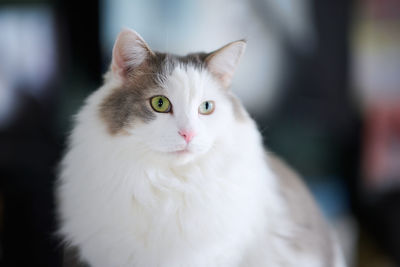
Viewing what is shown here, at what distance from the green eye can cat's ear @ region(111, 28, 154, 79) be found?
12 cm

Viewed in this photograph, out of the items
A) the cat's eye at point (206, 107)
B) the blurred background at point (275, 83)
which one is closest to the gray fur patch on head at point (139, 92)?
the cat's eye at point (206, 107)

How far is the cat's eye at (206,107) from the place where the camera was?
1.00 m

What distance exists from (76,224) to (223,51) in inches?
23.9

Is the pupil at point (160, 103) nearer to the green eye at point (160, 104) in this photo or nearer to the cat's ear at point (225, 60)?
the green eye at point (160, 104)

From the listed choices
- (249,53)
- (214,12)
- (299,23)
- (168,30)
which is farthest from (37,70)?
(299,23)

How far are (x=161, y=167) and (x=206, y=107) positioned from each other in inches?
7.5

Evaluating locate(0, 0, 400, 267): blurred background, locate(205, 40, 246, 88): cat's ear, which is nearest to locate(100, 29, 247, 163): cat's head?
locate(205, 40, 246, 88): cat's ear

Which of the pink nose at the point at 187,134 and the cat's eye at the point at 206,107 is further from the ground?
the cat's eye at the point at 206,107

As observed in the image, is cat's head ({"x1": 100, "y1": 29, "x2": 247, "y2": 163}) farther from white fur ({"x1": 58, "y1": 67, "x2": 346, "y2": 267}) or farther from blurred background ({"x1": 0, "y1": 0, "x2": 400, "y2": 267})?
blurred background ({"x1": 0, "y1": 0, "x2": 400, "y2": 267})

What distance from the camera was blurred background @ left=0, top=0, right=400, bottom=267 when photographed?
8.08 feet

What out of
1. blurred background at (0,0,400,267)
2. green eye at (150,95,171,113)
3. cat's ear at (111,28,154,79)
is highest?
cat's ear at (111,28,154,79)

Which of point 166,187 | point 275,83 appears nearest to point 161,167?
point 166,187

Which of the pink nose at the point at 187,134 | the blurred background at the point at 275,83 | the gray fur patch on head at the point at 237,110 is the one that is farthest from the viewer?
the blurred background at the point at 275,83

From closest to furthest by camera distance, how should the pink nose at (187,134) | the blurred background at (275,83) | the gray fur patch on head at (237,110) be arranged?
1. the pink nose at (187,134)
2. the gray fur patch on head at (237,110)
3. the blurred background at (275,83)
